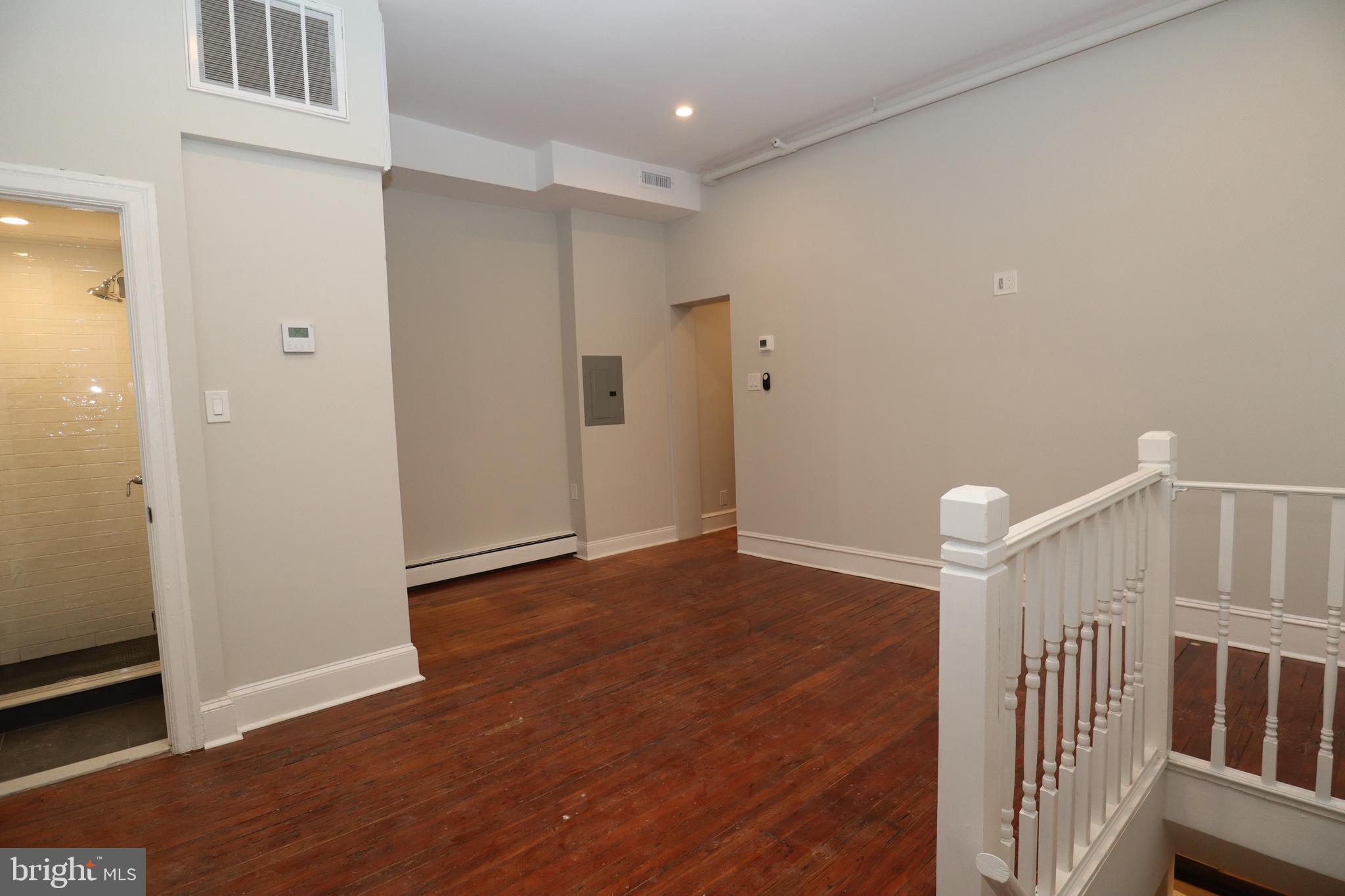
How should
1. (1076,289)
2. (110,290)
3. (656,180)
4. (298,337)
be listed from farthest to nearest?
1. (656,180)
2. (110,290)
3. (1076,289)
4. (298,337)

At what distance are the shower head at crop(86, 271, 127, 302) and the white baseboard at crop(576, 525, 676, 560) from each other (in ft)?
11.0

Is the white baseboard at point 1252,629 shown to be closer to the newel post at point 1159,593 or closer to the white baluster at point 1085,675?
the newel post at point 1159,593

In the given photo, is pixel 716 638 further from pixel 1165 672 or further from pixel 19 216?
pixel 19 216

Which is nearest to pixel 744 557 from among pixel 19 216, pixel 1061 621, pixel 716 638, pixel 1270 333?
pixel 716 638

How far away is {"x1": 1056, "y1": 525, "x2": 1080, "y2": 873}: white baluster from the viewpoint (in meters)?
1.64

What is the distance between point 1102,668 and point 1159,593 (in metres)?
0.58

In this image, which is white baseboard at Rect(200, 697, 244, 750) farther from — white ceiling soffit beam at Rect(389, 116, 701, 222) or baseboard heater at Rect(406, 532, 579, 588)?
white ceiling soffit beam at Rect(389, 116, 701, 222)

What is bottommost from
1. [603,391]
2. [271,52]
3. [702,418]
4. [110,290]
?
[702,418]

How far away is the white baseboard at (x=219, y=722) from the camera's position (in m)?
2.66

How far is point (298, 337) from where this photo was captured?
288 cm

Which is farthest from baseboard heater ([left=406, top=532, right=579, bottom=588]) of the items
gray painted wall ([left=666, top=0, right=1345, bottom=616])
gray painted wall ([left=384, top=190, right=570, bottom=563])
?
gray painted wall ([left=666, top=0, right=1345, bottom=616])

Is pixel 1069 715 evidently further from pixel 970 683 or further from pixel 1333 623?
pixel 1333 623

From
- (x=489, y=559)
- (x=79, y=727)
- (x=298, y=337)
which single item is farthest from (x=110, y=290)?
(x=489, y=559)

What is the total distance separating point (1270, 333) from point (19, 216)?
598 cm
